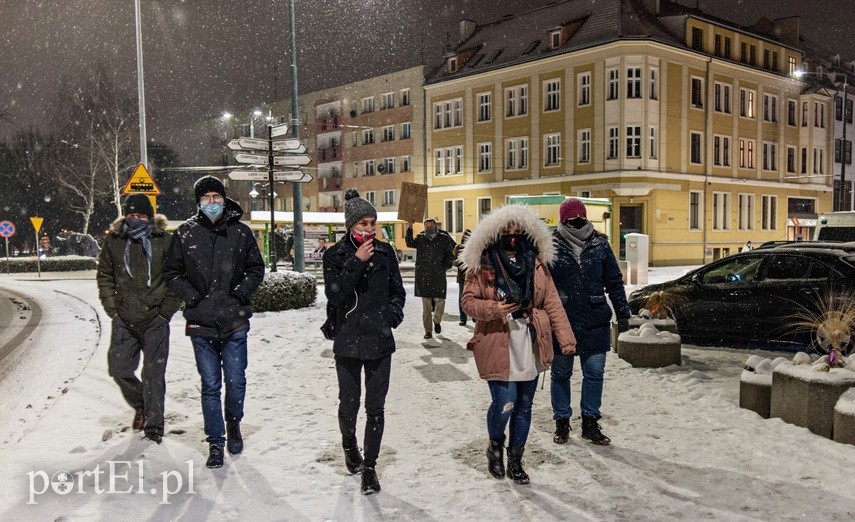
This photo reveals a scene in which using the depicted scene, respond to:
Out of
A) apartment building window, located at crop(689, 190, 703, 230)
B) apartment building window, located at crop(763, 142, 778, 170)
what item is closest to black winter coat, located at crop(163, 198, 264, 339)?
apartment building window, located at crop(689, 190, 703, 230)

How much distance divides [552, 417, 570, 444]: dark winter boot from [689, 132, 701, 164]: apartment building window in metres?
37.5

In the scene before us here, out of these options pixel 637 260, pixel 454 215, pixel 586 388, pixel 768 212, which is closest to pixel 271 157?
pixel 586 388

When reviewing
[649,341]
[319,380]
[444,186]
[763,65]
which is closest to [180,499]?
[319,380]

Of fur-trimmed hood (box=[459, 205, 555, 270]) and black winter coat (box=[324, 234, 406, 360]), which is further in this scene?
fur-trimmed hood (box=[459, 205, 555, 270])

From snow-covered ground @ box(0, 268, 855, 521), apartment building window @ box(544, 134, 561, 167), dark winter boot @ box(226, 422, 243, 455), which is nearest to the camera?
snow-covered ground @ box(0, 268, 855, 521)

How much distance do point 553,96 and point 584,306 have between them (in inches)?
1477

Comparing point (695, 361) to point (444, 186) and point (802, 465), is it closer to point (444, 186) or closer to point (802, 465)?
point (802, 465)

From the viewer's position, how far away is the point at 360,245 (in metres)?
4.67

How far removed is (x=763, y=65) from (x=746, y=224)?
34.4 feet

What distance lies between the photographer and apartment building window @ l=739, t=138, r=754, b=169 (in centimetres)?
4341

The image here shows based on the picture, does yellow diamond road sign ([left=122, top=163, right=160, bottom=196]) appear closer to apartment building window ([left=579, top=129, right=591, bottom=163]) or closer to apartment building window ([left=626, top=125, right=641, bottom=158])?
apartment building window ([left=626, top=125, right=641, bottom=158])

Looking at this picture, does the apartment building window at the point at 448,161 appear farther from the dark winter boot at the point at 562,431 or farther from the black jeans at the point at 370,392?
the black jeans at the point at 370,392

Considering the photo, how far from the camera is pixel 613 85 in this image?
38.2 meters

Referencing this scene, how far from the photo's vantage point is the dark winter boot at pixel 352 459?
16.3 ft
